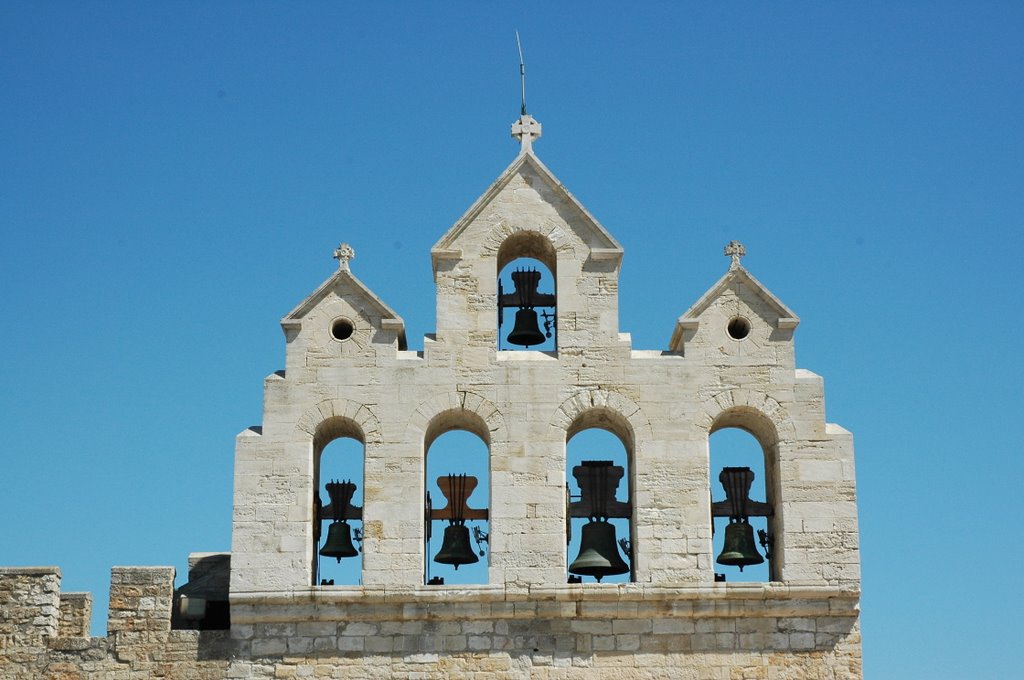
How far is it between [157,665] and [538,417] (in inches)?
263

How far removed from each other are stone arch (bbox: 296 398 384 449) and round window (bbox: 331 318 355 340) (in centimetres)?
107

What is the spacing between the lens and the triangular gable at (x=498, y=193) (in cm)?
3309

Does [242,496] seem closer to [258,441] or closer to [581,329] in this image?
[258,441]

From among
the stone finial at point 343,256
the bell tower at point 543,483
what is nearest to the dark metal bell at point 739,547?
the bell tower at point 543,483

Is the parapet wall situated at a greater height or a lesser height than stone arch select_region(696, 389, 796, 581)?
lesser

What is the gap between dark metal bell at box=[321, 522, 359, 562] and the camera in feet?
107

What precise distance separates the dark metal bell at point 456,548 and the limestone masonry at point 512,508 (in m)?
1.10

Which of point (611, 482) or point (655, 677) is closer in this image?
point (655, 677)

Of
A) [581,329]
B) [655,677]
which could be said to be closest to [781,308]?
[581,329]

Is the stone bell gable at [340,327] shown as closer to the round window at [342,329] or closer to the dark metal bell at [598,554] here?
the round window at [342,329]

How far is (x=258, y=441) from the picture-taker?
32.1 m

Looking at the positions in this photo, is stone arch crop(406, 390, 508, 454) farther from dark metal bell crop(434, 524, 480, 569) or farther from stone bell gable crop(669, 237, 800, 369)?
stone bell gable crop(669, 237, 800, 369)

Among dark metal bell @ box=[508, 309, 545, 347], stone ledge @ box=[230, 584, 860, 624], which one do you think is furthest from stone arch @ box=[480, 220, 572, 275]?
stone ledge @ box=[230, 584, 860, 624]

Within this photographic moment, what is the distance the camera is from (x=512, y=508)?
104 feet
